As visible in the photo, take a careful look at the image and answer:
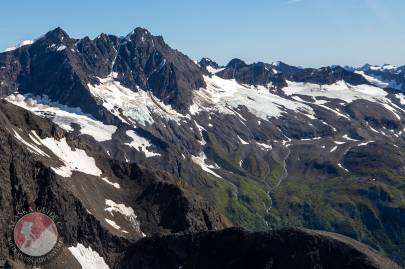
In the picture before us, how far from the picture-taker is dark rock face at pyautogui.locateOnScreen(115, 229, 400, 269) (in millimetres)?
118062

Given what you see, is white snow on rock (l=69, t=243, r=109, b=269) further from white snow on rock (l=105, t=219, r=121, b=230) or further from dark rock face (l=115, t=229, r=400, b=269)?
dark rock face (l=115, t=229, r=400, b=269)

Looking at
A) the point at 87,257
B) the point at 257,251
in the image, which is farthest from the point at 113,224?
the point at 257,251

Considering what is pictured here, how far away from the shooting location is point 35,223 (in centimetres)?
14538

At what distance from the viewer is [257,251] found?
4906 inches

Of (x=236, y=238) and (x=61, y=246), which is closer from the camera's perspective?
(x=236, y=238)

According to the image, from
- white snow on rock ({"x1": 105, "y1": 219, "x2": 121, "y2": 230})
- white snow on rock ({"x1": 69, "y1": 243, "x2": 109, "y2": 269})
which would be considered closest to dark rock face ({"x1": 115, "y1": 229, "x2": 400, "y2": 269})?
white snow on rock ({"x1": 69, "y1": 243, "x2": 109, "y2": 269})

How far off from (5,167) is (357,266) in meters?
102

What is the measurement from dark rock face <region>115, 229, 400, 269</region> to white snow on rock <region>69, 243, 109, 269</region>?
25338 millimetres

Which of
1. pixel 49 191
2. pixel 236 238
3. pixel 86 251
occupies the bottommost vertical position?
Answer: pixel 86 251

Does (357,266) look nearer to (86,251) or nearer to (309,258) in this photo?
(309,258)

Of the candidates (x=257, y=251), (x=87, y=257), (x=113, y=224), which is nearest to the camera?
(x=257, y=251)

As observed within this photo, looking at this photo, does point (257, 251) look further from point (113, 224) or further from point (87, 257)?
point (113, 224)

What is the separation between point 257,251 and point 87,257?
198ft

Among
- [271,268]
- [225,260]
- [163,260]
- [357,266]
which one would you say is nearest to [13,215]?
[163,260]
